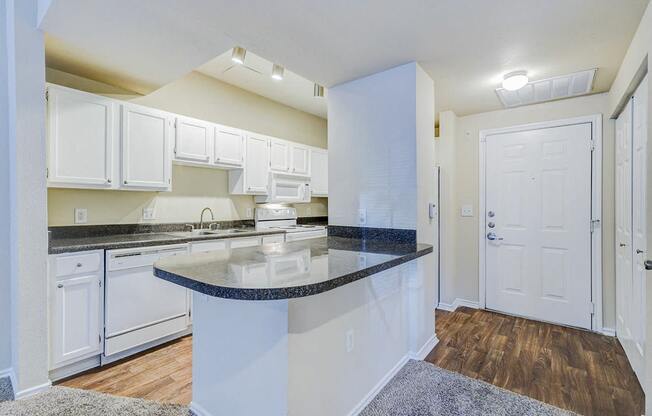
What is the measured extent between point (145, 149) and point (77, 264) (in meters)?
1.12

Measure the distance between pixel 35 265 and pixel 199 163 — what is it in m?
1.60

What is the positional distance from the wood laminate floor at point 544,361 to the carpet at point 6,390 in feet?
9.22

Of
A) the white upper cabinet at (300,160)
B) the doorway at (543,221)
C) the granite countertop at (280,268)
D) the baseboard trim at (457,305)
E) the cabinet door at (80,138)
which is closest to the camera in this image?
the granite countertop at (280,268)

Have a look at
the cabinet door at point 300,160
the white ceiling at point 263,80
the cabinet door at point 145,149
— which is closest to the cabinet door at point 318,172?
the cabinet door at point 300,160

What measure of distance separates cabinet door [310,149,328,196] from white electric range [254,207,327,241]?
0.49 m

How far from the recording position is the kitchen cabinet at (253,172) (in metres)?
3.64

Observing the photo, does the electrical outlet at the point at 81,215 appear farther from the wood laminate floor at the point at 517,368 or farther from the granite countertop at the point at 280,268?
the granite countertop at the point at 280,268

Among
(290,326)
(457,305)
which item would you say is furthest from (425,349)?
(290,326)

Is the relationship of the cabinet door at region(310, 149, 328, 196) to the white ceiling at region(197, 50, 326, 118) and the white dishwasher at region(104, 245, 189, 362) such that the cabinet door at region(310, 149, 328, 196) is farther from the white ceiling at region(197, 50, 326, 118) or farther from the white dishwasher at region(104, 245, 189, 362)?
the white dishwasher at region(104, 245, 189, 362)

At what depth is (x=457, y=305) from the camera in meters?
3.61

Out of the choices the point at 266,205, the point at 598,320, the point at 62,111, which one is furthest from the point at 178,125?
the point at 598,320

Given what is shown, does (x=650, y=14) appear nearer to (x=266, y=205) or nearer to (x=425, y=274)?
(x=425, y=274)

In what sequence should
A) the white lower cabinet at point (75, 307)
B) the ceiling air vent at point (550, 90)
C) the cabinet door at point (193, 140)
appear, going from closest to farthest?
the white lower cabinet at point (75, 307) < the ceiling air vent at point (550, 90) < the cabinet door at point (193, 140)

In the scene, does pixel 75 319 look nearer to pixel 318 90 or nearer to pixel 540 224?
pixel 318 90
